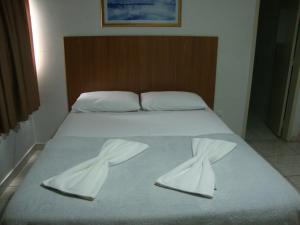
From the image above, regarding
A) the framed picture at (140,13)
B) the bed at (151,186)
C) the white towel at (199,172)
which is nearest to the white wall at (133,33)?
the framed picture at (140,13)

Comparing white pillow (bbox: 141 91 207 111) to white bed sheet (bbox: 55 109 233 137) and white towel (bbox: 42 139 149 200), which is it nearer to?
white bed sheet (bbox: 55 109 233 137)

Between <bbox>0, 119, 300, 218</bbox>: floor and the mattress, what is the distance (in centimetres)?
87

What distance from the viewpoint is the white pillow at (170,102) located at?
2561mm

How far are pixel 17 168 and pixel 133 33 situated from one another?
1.82 meters

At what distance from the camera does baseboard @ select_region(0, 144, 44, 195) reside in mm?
2263

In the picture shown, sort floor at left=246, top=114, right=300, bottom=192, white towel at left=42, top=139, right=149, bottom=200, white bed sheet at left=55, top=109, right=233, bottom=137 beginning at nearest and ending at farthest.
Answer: white towel at left=42, top=139, right=149, bottom=200, white bed sheet at left=55, top=109, right=233, bottom=137, floor at left=246, top=114, right=300, bottom=192

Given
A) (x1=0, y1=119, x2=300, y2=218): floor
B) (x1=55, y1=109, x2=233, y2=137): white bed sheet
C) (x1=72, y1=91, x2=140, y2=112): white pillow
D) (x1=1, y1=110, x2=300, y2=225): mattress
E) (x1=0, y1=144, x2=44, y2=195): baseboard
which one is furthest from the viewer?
(x1=72, y1=91, x2=140, y2=112): white pillow

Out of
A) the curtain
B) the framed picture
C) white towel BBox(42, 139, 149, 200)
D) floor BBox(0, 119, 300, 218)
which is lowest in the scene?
floor BBox(0, 119, 300, 218)

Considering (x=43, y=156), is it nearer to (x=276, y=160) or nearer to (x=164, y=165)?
(x=164, y=165)

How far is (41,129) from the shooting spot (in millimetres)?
3047

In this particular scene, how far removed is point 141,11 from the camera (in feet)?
8.91

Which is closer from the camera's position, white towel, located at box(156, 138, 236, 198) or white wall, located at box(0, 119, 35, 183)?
white towel, located at box(156, 138, 236, 198)

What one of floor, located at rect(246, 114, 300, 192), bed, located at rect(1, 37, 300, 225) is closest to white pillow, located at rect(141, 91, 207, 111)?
bed, located at rect(1, 37, 300, 225)

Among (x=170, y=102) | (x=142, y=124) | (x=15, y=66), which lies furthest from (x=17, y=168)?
(x=170, y=102)
